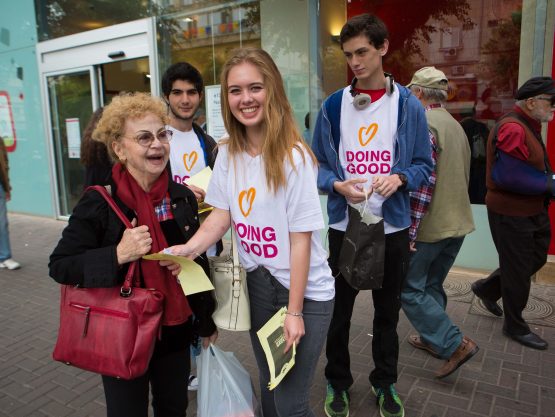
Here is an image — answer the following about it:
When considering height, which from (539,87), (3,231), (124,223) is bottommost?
(3,231)

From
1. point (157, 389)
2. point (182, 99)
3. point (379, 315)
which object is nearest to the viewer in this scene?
point (157, 389)

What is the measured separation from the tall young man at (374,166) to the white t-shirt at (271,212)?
0.63 metres

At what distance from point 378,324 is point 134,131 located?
5.89 ft

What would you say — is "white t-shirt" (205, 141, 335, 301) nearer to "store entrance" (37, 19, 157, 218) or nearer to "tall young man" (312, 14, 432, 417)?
"tall young man" (312, 14, 432, 417)

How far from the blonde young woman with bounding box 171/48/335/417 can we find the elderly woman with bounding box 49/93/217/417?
134 millimetres

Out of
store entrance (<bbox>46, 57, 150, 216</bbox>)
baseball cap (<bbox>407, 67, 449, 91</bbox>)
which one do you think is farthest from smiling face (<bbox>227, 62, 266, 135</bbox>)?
store entrance (<bbox>46, 57, 150, 216</bbox>)

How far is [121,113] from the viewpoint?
193 centimetres

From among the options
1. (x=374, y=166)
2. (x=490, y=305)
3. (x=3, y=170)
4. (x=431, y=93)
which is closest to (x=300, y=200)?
(x=374, y=166)

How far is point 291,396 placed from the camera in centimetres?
198

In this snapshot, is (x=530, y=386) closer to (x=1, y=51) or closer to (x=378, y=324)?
(x=378, y=324)

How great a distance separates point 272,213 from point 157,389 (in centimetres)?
99

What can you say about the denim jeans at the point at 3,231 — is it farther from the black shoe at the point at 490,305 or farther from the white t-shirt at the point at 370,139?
the black shoe at the point at 490,305

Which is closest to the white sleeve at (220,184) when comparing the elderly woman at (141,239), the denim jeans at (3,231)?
the elderly woman at (141,239)

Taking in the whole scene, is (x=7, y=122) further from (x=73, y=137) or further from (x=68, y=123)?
(x=73, y=137)
